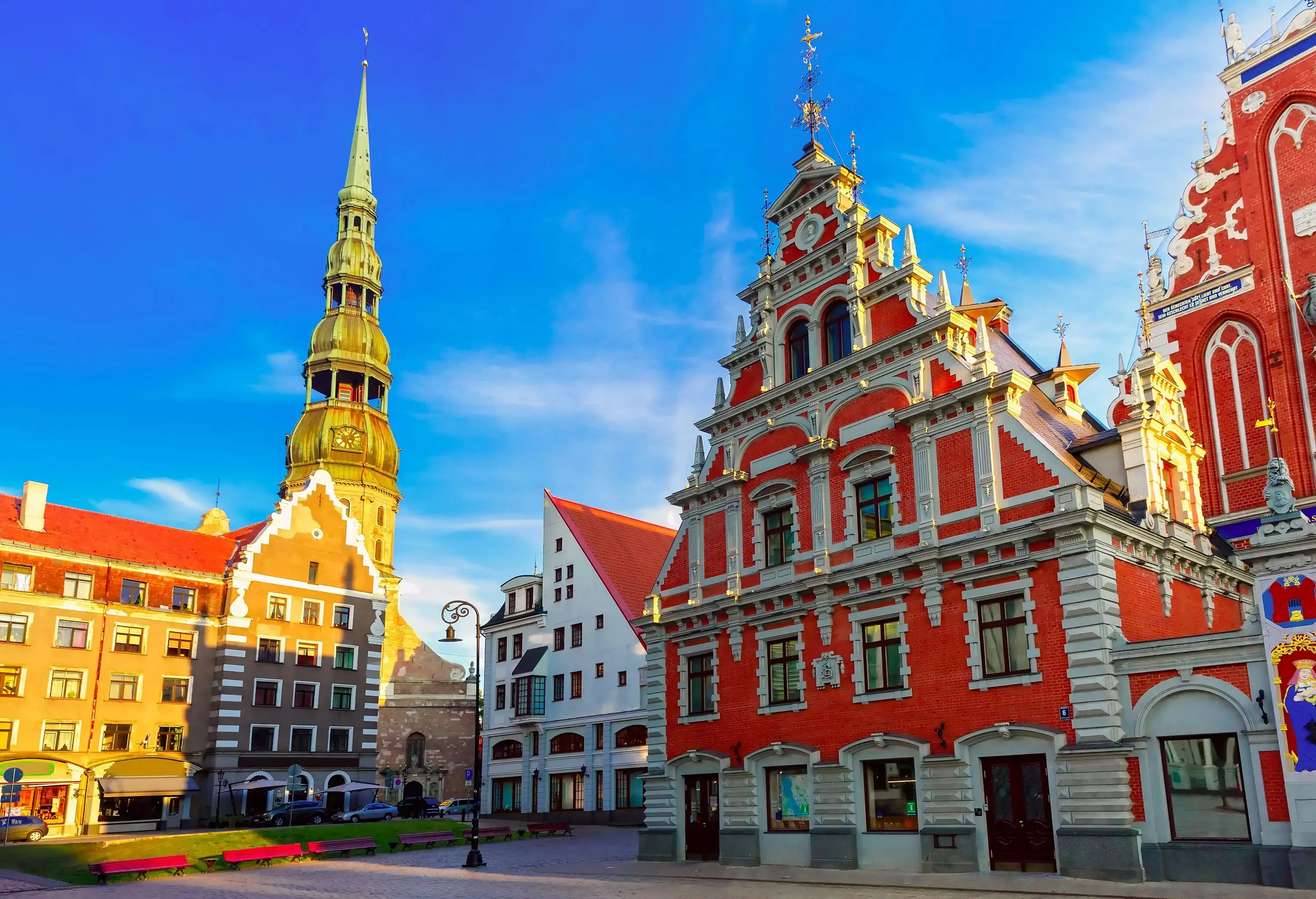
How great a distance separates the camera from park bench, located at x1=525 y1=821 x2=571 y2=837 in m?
42.5

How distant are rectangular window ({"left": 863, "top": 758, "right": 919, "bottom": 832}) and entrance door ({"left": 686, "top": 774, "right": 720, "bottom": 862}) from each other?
5758mm

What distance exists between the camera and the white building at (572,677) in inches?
1975

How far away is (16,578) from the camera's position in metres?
46.6

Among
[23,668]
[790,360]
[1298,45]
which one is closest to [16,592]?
[23,668]

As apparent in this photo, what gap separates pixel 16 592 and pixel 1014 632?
141ft

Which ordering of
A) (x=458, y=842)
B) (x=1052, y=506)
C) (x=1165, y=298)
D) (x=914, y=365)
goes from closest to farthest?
(x=1052, y=506) → (x=914, y=365) → (x=1165, y=298) → (x=458, y=842)

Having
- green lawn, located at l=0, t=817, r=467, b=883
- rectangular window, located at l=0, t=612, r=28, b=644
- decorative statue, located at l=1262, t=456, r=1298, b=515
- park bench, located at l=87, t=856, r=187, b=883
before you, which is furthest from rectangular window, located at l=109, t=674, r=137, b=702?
decorative statue, located at l=1262, t=456, r=1298, b=515

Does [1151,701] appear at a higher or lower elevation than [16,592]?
lower

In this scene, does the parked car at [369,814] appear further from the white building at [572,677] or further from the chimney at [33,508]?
the chimney at [33,508]

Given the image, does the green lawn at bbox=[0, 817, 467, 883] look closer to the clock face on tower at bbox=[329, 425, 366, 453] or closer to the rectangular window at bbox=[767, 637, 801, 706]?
the rectangular window at bbox=[767, 637, 801, 706]

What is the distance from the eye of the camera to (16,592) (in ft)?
152

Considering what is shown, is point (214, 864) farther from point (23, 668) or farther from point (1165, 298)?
point (1165, 298)

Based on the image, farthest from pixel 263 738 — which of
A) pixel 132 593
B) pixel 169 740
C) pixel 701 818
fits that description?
pixel 701 818

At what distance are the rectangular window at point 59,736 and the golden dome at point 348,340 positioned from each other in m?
49.9
